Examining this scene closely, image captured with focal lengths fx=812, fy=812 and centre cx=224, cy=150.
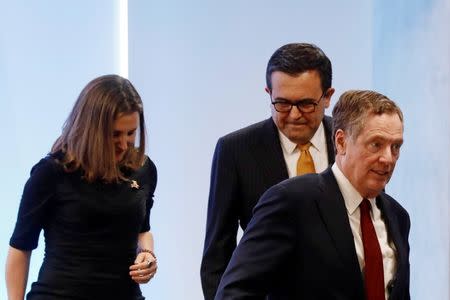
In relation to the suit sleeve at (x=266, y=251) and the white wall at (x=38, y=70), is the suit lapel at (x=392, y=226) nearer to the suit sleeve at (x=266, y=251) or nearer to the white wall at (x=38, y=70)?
the suit sleeve at (x=266, y=251)

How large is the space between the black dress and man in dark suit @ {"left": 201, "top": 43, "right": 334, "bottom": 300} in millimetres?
291

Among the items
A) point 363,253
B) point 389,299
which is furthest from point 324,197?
point 389,299

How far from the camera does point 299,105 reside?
2.10 meters

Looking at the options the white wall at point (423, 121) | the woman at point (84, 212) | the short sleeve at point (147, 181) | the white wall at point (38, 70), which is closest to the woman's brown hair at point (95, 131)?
the woman at point (84, 212)

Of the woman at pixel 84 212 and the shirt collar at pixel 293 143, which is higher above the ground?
the shirt collar at pixel 293 143

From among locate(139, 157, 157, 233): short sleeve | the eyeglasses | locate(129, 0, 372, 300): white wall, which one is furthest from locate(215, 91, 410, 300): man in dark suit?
locate(129, 0, 372, 300): white wall

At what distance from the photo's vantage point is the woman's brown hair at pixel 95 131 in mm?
2285

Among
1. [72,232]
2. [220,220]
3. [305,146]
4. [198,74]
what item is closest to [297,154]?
[305,146]

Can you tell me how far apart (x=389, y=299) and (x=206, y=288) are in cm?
63

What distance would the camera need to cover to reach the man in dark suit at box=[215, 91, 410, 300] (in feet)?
5.58

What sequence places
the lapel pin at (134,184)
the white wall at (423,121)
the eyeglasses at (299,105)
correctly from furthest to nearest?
the white wall at (423,121) < the lapel pin at (134,184) < the eyeglasses at (299,105)

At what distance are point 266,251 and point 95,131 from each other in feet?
2.55

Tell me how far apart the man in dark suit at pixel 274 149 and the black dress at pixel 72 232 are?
0.29 m

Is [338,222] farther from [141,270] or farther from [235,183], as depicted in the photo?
[141,270]
